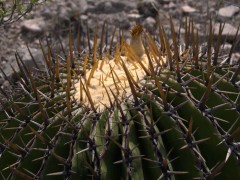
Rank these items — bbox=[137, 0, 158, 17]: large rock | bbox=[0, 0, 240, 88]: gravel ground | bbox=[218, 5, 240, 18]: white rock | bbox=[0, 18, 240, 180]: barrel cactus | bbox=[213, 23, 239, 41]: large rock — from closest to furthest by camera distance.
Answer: bbox=[0, 18, 240, 180]: barrel cactus, bbox=[213, 23, 239, 41]: large rock, bbox=[0, 0, 240, 88]: gravel ground, bbox=[218, 5, 240, 18]: white rock, bbox=[137, 0, 158, 17]: large rock

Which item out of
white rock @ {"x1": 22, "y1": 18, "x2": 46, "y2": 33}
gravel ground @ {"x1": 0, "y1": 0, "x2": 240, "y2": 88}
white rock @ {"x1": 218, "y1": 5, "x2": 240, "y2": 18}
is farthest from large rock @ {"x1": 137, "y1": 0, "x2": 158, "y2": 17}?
white rock @ {"x1": 22, "y1": 18, "x2": 46, "y2": 33}

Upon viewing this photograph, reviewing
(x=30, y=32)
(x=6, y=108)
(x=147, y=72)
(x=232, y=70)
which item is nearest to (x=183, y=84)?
(x=147, y=72)

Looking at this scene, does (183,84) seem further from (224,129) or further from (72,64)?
(72,64)

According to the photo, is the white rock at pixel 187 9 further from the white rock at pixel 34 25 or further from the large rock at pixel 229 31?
the white rock at pixel 34 25

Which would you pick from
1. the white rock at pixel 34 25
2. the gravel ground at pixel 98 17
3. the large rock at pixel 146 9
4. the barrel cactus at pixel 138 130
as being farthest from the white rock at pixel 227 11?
the barrel cactus at pixel 138 130

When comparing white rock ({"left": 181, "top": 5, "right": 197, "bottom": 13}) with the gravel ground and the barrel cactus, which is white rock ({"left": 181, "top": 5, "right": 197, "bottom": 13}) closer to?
the gravel ground
